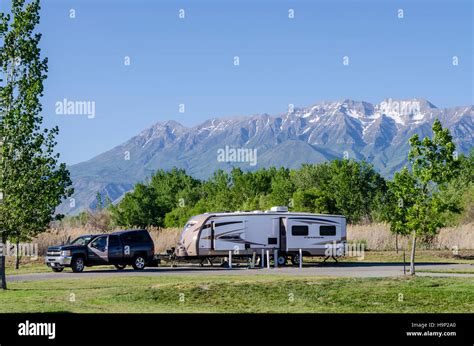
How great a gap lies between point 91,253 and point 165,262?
6.59 meters

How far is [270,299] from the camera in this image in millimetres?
23125

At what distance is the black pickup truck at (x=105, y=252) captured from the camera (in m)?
37.1

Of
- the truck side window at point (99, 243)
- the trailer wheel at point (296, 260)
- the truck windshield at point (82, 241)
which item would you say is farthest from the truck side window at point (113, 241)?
the trailer wheel at point (296, 260)

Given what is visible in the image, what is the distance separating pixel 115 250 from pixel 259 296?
16.0 metres

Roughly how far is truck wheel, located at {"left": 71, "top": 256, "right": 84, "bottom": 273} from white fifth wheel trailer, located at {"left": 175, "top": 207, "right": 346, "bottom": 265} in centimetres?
628

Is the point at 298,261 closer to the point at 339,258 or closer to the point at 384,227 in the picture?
the point at 339,258

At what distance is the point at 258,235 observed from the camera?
41.8 metres

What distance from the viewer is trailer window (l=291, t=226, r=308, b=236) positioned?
137 feet

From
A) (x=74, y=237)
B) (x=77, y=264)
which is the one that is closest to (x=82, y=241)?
Answer: (x=77, y=264)

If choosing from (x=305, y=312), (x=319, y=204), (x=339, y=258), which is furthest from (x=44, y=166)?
(x=319, y=204)

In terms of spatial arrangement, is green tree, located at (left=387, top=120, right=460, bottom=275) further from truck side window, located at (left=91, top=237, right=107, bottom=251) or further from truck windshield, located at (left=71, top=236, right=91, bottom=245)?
truck windshield, located at (left=71, top=236, right=91, bottom=245)

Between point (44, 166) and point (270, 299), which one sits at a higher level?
point (44, 166)
